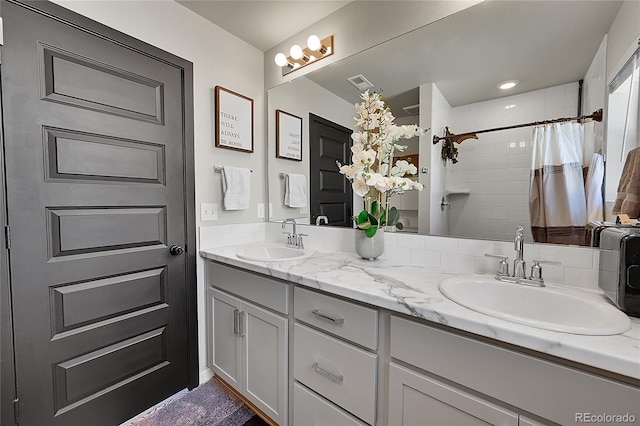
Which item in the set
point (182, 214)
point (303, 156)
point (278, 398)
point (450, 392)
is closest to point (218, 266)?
point (182, 214)

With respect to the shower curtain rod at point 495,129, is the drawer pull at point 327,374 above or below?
below

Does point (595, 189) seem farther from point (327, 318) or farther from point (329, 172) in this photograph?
point (329, 172)

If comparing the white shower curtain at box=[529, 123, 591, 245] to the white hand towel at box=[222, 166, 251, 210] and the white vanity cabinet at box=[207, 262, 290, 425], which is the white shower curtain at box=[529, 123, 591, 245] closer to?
the white vanity cabinet at box=[207, 262, 290, 425]

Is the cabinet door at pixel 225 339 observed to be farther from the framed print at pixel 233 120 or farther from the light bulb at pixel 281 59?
the light bulb at pixel 281 59

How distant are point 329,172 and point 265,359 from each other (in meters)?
1.18

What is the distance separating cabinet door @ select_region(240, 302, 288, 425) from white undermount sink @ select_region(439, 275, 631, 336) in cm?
77

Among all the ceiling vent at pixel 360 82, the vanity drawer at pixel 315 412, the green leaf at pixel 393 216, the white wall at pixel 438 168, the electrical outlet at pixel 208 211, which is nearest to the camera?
the vanity drawer at pixel 315 412

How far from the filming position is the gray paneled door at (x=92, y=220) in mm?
1101

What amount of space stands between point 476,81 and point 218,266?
167 cm

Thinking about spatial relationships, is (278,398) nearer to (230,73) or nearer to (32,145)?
A: (32,145)

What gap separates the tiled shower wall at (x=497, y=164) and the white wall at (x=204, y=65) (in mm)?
1366

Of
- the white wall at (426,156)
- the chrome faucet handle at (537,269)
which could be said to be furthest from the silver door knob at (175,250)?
the chrome faucet handle at (537,269)

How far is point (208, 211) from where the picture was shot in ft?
5.66

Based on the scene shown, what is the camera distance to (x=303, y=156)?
196 cm
